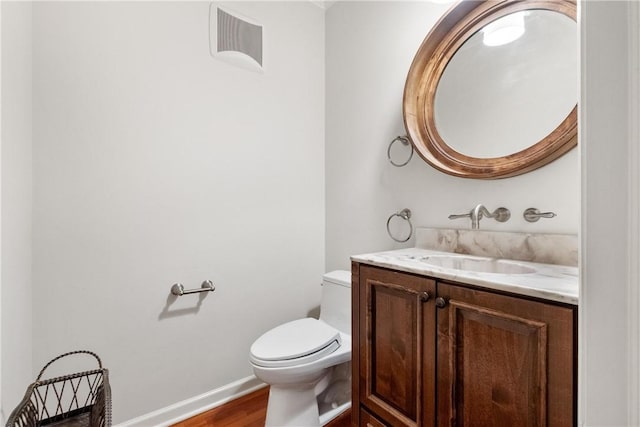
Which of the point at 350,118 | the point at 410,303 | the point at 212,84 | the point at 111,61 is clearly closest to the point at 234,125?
the point at 212,84

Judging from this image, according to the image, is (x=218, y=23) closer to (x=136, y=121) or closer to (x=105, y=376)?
(x=136, y=121)

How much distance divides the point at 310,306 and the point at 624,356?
180cm

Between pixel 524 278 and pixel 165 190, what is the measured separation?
1543 millimetres

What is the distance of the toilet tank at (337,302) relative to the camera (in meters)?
1.58

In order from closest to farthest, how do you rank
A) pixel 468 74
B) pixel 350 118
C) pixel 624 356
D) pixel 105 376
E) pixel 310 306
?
pixel 624 356 < pixel 105 376 < pixel 468 74 < pixel 350 118 < pixel 310 306

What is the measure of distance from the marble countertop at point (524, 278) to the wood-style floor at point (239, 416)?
101cm

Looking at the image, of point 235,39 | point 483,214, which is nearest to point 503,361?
point 483,214

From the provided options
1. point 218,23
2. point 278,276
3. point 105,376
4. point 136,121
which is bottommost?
point 105,376

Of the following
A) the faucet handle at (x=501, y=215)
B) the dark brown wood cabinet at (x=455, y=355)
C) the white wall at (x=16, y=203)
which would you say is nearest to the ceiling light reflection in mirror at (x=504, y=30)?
the faucet handle at (x=501, y=215)

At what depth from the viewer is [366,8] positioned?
178 cm

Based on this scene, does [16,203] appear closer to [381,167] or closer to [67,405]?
[67,405]

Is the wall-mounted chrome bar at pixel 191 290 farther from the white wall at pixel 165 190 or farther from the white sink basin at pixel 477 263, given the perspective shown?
the white sink basin at pixel 477 263

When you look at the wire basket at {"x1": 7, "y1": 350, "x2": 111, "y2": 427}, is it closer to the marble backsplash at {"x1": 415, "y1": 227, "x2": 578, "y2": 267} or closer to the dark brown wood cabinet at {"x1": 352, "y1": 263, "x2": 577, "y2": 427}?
the dark brown wood cabinet at {"x1": 352, "y1": 263, "x2": 577, "y2": 427}

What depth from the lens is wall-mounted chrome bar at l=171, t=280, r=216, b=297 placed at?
4.87 feet
